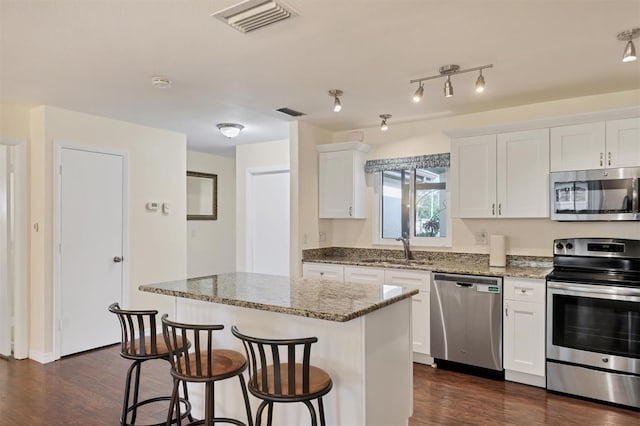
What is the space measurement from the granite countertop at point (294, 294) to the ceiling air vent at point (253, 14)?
1503mm

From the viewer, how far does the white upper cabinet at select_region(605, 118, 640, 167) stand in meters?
3.19

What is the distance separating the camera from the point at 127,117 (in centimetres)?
432

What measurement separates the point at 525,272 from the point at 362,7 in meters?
2.52

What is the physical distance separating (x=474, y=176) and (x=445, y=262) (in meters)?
0.94

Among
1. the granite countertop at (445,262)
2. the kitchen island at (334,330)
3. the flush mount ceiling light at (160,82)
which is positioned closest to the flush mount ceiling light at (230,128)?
the flush mount ceiling light at (160,82)

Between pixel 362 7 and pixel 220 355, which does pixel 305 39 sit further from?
pixel 220 355

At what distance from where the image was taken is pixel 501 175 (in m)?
3.75

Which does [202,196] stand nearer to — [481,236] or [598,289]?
[481,236]

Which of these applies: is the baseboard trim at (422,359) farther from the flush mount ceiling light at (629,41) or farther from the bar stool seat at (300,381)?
the flush mount ceiling light at (629,41)

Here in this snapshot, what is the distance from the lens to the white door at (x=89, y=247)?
4023mm

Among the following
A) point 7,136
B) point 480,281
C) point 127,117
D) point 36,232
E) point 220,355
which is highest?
point 127,117

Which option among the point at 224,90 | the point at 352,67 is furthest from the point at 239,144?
the point at 352,67

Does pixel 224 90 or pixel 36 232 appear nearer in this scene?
pixel 224 90

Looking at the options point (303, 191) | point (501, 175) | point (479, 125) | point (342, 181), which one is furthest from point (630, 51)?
point (303, 191)
